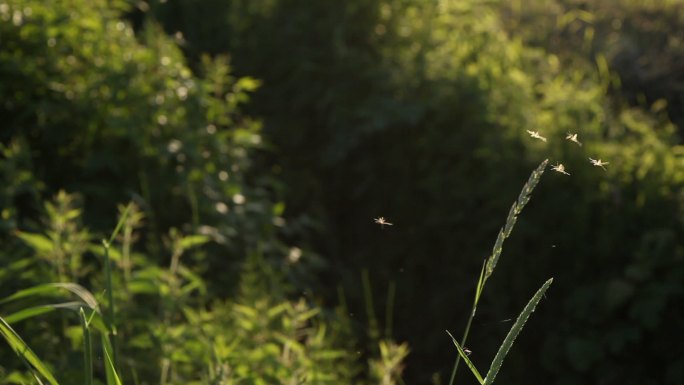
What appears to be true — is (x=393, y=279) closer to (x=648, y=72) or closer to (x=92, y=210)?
(x=92, y=210)

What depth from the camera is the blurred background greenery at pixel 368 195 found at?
3275mm

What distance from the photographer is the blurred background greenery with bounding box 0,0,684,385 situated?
328 cm

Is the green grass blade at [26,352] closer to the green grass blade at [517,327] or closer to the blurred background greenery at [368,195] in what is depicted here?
the green grass blade at [517,327]

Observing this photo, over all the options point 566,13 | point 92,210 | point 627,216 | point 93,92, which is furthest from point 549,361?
point 566,13

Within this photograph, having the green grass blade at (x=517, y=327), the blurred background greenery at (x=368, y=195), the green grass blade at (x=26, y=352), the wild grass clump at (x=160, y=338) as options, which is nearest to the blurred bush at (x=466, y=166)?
the blurred background greenery at (x=368, y=195)

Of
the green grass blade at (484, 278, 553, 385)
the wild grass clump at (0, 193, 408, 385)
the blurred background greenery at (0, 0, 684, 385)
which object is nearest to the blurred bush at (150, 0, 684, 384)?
the blurred background greenery at (0, 0, 684, 385)

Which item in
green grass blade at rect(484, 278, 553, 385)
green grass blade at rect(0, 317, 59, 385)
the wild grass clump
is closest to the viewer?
green grass blade at rect(484, 278, 553, 385)

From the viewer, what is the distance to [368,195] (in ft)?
15.9

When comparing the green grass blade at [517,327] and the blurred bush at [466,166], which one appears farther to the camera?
the blurred bush at [466,166]

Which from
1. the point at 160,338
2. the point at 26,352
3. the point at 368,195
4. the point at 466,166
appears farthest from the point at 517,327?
the point at 368,195

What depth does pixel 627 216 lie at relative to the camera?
12.3 ft

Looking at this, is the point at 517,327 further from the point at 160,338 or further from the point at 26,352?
the point at 160,338

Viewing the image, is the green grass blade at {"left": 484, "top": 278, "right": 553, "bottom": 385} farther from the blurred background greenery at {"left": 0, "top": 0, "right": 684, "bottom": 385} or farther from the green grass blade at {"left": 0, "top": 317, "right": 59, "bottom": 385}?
the blurred background greenery at {"left": 0, "top": 0, "right": 684, "bottom": 385}

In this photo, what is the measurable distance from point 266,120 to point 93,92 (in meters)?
1.81
